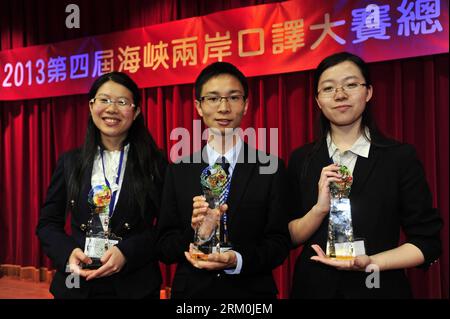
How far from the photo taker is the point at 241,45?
367 cm

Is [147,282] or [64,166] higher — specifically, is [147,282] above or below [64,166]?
below

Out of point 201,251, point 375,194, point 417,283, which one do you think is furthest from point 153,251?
point 417,283

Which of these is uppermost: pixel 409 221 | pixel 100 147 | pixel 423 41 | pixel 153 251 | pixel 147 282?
pixel 423 41

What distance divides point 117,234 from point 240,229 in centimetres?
53

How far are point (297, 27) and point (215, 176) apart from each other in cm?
232

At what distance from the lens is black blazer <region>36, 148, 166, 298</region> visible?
1.69 m

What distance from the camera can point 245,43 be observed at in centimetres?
366

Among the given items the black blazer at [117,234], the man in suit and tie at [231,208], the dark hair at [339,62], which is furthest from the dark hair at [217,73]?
the black blazer at [117,234]

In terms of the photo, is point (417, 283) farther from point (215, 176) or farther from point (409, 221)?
point (215, 176)

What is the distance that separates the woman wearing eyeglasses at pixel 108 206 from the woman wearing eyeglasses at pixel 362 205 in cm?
62

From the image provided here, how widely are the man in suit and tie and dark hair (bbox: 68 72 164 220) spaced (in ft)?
0.60

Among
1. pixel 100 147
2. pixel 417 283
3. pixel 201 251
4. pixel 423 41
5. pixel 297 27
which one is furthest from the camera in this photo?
pixel 297 27

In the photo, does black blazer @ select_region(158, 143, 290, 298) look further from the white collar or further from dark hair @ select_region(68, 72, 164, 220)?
dark hair @ select_region(68, 72, 164, 220)
